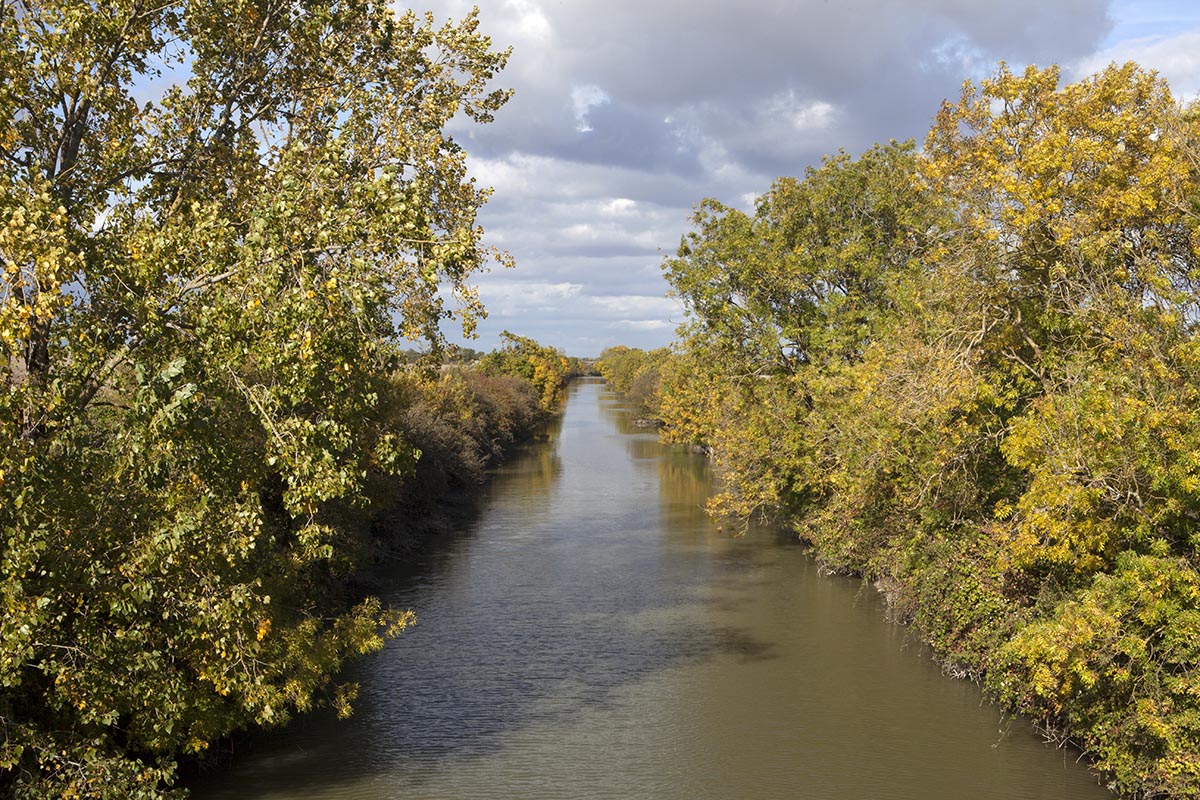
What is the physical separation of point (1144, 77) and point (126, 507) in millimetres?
17785

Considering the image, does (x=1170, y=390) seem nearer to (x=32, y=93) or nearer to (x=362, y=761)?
(x=362, y=761)

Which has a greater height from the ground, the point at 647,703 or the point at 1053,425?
the point at 1053,425

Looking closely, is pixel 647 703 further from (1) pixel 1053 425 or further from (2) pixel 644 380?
(2) pixel 644 380

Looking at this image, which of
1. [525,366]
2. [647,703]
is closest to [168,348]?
[647,703]

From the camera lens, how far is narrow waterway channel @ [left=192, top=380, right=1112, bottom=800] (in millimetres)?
15141

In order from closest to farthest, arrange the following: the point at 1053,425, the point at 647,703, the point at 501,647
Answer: the point at 1053,425 < the point at 647,703 < the point at 501,647

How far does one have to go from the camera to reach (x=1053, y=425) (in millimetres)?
14570

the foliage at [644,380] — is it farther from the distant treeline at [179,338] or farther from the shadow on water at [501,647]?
the distant treeline at [179,338]

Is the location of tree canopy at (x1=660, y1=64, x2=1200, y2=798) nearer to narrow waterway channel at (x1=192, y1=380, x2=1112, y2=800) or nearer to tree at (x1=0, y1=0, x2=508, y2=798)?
narrow waterway channel at (x1=192, y1=380, x2=1112, y2=800)

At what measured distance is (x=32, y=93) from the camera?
11531mm

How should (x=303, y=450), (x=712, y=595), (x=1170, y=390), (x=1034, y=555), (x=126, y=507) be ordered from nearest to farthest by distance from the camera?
(x=303, y=450)
(x=126, y=507)
(x=1170, y=390)
(x=1034, y=555)
(x=712, y=595)

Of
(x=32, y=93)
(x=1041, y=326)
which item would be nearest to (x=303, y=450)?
(x=32, y=93)

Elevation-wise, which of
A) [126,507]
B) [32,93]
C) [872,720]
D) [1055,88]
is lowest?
[872,720]

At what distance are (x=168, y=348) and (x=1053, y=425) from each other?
13.1 m
